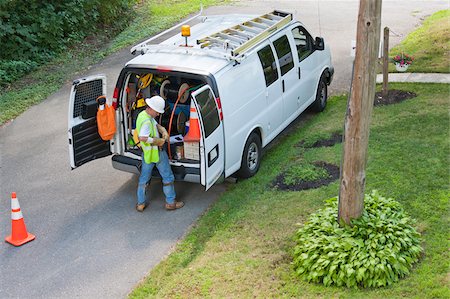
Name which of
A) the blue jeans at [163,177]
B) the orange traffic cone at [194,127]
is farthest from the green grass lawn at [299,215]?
the orange traffic cone at [194,127]

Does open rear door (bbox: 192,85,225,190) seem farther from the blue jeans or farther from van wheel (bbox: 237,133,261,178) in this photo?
van wheel (bbox: 237,133,261,178)

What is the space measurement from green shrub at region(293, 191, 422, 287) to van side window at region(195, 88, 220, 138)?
2019 mm

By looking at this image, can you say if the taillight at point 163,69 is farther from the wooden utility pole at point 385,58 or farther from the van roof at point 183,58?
the wooden utility pole at point 385,58

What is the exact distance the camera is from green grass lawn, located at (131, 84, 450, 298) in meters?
6.51

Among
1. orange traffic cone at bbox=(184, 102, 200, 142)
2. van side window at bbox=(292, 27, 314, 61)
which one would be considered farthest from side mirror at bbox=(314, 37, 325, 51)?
orange traffic cone at bbox=(184, 102, 200, 142)

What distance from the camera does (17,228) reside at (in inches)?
324

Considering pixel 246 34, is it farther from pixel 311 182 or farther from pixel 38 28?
pixel 38 28

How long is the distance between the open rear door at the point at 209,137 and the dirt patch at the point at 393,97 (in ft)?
13.7

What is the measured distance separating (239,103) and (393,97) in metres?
4.06

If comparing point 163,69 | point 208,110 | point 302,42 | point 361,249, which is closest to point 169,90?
point 163,69

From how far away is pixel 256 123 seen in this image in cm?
948

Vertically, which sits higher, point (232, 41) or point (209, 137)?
point (232, 41)

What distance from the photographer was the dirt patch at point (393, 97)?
11.6 meters

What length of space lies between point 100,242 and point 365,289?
354 cm
